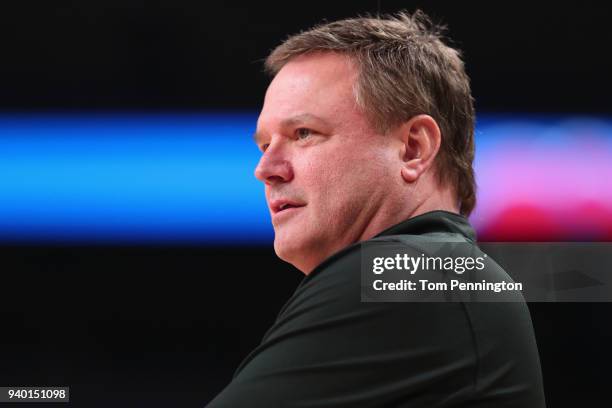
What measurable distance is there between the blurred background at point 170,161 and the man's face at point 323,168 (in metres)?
1.29

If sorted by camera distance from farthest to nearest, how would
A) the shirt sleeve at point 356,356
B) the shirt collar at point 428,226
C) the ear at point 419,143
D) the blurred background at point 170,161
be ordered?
1. the blurred background at point 170,161
2. the ear at point 419,143
3. the shirt collar at point 428,226
4. the shirt sleeve at point 356,356

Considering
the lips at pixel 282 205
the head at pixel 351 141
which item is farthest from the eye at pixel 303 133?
the lips at pixel 282 205

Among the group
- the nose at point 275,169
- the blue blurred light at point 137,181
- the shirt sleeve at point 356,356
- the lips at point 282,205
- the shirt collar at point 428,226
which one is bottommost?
the shirt sleeve at point 356,356

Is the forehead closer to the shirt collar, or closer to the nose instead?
the nose

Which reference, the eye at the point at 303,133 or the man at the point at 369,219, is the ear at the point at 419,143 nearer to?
the man at the point at 369,219

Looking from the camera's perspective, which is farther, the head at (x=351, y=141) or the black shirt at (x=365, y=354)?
the head at (x=351, y=141)

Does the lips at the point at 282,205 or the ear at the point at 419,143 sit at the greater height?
the ear at the point at 419,143

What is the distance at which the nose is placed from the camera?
124 cm

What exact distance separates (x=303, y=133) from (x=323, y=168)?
7 centimetres

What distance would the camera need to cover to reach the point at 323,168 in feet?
3.98

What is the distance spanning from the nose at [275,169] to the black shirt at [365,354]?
0.23m

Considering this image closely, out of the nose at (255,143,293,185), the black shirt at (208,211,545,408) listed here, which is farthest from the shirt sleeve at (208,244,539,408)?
the nose at (255,143,293,185)

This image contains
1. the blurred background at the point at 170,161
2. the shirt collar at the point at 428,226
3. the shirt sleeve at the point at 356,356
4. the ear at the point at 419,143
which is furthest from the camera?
the blurred background at the point at 170,161

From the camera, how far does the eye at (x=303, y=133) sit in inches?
48.9
